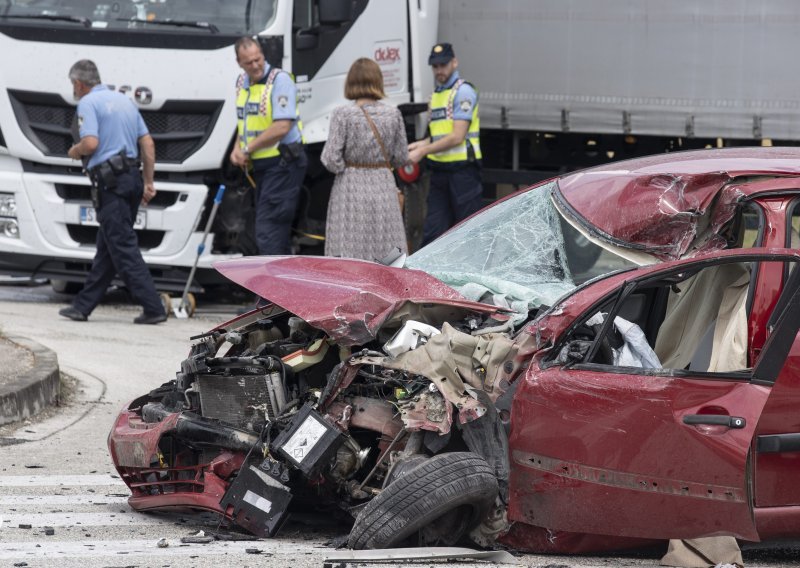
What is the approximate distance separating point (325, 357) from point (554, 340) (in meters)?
1.00

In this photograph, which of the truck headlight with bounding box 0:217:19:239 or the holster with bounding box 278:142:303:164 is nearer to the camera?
the holster with bounding box 278:142:303:164

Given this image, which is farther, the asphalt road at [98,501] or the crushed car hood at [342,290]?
the crushed car hood at [342,290]

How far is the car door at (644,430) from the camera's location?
4676 millimetres

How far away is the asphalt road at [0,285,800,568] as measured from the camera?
16.4 feet

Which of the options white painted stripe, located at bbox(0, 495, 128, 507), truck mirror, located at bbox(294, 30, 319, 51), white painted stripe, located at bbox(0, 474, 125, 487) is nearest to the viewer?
white painted stripe, located at bbox(0, 495, 128, 507)

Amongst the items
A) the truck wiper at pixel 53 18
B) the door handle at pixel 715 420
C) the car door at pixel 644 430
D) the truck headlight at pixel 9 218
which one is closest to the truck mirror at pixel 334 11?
the truck wiper at pixel 53 18

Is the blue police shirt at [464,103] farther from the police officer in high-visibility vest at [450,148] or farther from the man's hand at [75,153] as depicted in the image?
the man's hand at [75,153]

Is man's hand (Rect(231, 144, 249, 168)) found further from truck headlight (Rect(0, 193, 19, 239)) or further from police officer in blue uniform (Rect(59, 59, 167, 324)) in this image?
truck headlight (Rect(0, 193, 19, 239))

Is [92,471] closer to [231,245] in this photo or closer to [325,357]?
[325,357]

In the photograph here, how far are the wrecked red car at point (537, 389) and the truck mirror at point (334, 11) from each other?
5.43 m

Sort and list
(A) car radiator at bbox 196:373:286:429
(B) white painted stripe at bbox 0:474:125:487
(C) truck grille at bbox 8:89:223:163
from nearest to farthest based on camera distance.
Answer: (A) car radiator at bbox 196:373:286:429, (B) white painted stripe at bbox 0:474:125:487, (C) truck grille at bbox 8:89:223:163

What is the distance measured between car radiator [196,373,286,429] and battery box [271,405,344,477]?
0.77 ft

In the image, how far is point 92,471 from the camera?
667 cm

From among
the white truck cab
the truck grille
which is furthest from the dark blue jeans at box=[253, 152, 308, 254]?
the truck grille
